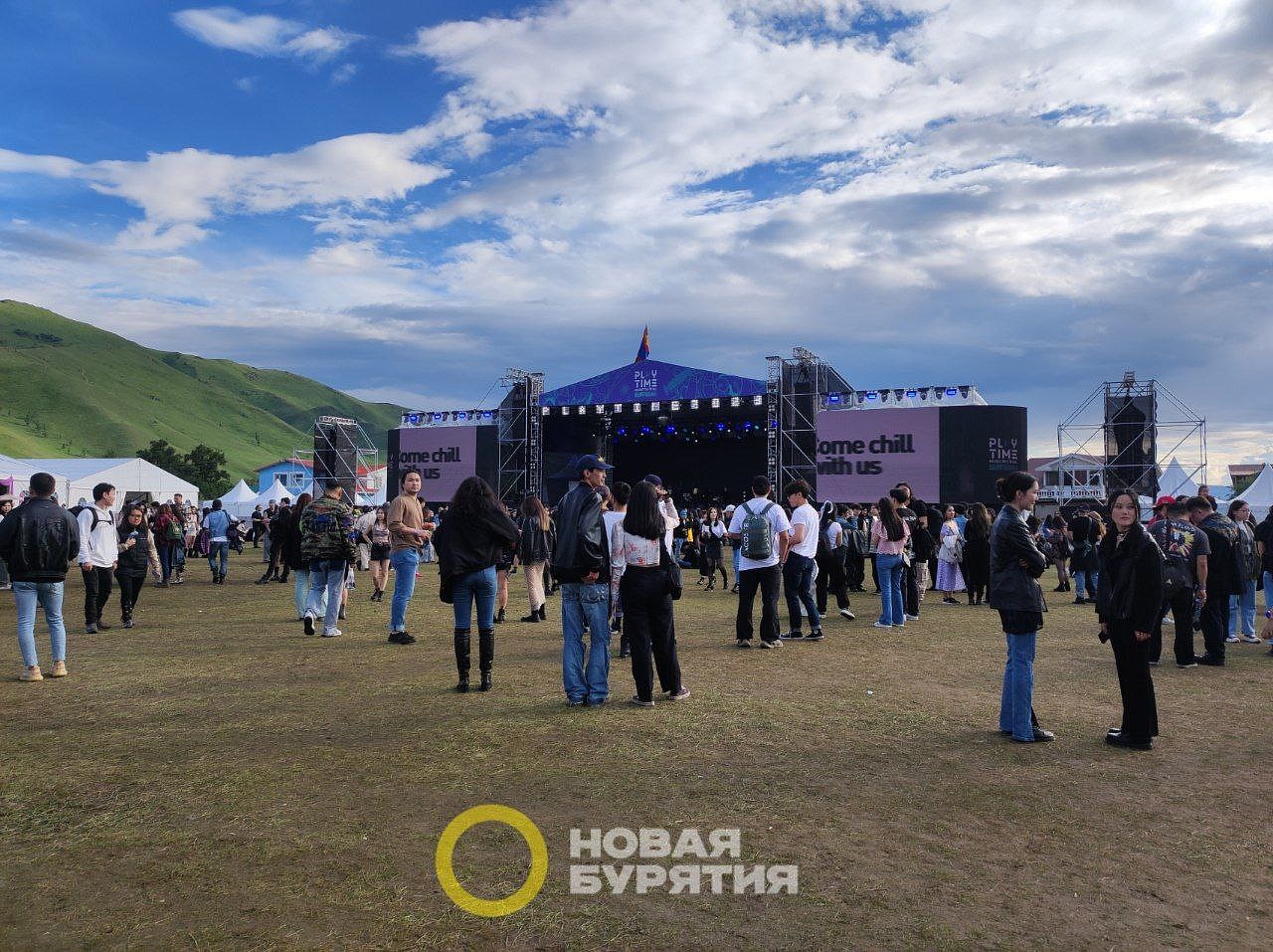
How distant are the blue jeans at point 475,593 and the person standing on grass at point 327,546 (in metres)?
3.01

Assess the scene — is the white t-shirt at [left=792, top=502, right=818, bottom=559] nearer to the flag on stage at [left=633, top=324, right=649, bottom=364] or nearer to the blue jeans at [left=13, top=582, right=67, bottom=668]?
the blue jeans at [left=13, top=582, right=67, bottom=668]

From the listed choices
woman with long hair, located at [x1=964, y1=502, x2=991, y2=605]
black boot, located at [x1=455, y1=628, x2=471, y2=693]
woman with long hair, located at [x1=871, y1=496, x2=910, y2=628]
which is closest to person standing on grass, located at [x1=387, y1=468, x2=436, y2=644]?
black boot, located at [x1=455, y1=628, x2=471, y2=693]

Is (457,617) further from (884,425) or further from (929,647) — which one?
(884,425)

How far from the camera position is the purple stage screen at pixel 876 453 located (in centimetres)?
2975

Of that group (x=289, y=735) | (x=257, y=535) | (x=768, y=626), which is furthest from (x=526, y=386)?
(x=289, y=735)

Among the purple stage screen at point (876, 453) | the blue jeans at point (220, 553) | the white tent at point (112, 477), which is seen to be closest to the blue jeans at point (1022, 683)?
the blue jeans at point (220, 553)

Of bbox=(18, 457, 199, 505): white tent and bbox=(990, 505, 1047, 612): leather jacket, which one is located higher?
bbox=(18, 457, 199, 505): white tent

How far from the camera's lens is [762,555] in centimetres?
860

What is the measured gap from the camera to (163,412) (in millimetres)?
165375

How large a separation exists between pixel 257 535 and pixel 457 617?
23406mm

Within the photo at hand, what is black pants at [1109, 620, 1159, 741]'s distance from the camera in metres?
5.09

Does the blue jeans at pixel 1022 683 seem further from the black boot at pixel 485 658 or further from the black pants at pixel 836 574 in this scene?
the black pants at pixel 836 574

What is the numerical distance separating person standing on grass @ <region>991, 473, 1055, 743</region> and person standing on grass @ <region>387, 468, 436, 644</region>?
5.91 metres

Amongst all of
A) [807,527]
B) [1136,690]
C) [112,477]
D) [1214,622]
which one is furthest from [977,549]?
[112,477]
